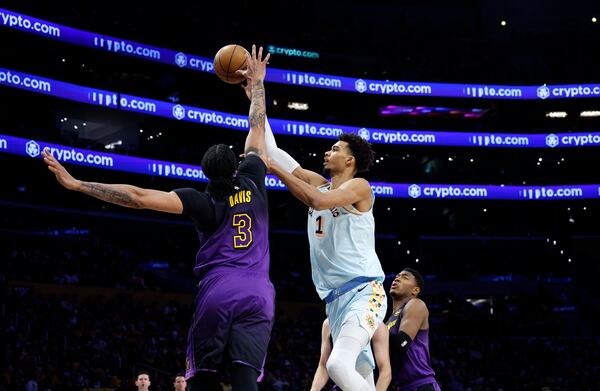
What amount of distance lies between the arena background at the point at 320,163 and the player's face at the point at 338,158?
1354 centimetres

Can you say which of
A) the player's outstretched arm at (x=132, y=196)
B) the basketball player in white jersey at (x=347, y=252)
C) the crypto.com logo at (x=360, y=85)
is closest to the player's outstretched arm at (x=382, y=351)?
the basketball player in white jersey at (x=347, y=252)

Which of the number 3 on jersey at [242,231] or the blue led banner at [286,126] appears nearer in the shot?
the number 3 on jersey at [242,231]

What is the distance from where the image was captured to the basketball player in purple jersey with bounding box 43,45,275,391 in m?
5.12

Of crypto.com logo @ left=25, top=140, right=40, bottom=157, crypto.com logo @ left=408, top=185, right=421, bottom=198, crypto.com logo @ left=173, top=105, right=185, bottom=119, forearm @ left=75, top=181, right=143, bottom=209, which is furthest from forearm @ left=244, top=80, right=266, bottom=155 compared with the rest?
crypto.com logo @ left=408, top=185, right=421, bottom=198

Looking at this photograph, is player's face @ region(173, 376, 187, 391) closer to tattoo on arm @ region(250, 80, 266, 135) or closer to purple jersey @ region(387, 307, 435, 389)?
purple jersey @ region(387, 307, 435, 389)

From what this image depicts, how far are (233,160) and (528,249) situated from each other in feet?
128

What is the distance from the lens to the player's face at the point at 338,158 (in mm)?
7055

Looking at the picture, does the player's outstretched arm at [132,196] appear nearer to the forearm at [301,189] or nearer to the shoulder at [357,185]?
the forearm at [301,189]

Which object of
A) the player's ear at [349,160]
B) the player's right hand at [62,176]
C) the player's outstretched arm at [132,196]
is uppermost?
the player's ear at [349,160]

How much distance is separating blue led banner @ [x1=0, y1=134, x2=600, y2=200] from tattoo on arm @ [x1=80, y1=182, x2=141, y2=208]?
21737 mm

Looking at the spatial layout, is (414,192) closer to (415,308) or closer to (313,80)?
(313,80)

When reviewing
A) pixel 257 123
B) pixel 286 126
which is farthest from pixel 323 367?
pixel 286 126

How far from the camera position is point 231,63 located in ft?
22.8

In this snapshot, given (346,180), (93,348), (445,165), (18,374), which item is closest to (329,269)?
(346,180)
